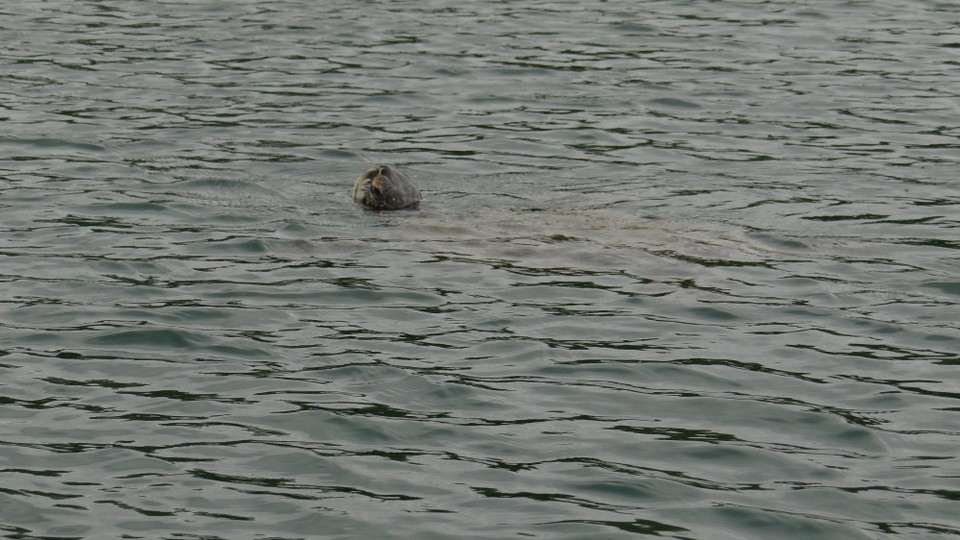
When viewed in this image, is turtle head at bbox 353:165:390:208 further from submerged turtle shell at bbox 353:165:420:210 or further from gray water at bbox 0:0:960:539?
gray water at bbox 0:0:960:539

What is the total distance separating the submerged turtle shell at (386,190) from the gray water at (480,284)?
6.2 inches

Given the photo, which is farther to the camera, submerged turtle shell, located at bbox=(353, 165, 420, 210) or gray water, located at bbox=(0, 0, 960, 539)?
submerged turtle shell, located at bbox=(353, 165, 420, 210)

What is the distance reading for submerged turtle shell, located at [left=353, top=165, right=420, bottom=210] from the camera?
39.8 feet

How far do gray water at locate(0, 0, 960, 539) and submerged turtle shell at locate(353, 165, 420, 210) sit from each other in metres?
0.16

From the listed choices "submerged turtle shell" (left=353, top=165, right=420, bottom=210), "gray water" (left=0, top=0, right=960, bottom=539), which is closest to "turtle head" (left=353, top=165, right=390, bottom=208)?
"submerged turtle shell" (left=353, top=165, right=420, bottom=210)

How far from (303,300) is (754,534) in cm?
411

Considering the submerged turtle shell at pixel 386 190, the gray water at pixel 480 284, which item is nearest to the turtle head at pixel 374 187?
→ the submerged turtle shell at pixel 386 190

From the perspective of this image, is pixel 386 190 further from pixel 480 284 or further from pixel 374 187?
pixel 480 284

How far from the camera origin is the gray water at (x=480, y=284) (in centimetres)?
696

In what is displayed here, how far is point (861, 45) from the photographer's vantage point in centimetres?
1880

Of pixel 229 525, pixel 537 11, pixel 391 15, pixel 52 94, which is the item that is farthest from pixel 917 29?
pixel 229 525

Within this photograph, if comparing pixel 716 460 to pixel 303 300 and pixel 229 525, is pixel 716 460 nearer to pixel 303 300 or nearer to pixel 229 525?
pixel 229 525

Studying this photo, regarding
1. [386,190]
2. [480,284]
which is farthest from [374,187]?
[480,284]

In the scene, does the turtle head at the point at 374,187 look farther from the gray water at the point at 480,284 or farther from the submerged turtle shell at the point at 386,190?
the gray water at the point at 480,284
